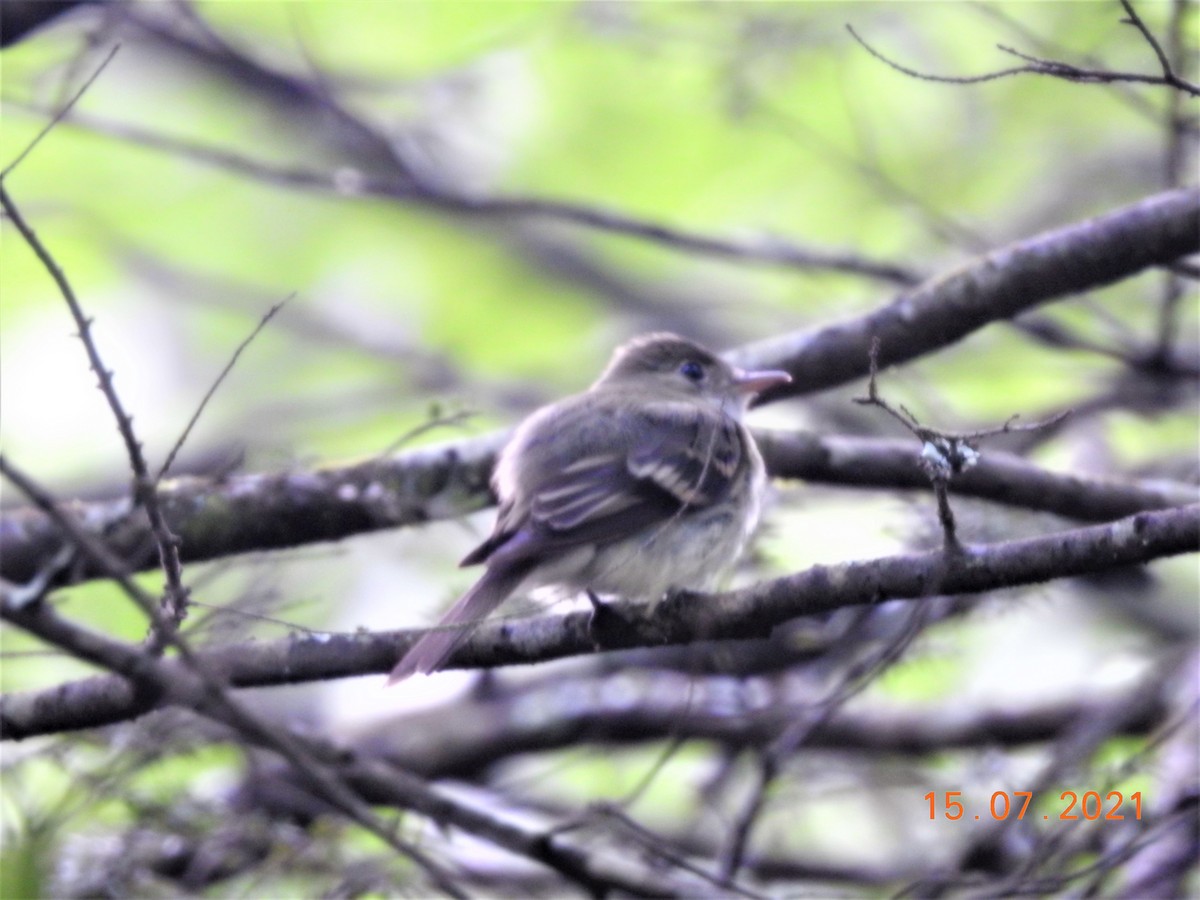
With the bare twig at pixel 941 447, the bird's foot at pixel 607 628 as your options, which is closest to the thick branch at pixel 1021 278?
the bird's foot at pixel 607 628

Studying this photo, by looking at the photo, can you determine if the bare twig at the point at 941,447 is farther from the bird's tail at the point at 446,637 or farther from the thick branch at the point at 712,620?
the bird's tail at the point at 446,637

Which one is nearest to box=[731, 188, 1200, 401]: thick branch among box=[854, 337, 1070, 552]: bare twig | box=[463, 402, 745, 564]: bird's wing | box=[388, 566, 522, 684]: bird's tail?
box=[463, 402, 745, 564]: bird's wing

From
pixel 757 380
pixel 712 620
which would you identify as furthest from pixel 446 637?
pixel 757 380

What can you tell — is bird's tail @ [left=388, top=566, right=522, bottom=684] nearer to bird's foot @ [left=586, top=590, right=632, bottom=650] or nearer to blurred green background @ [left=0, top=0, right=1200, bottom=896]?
bird's foot @ [left=586, top=590, right=632, bottom=650]

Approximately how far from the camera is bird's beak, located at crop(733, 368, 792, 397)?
5.01 metres

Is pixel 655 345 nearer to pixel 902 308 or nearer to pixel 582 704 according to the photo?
pixel 902 308

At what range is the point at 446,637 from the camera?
3455 mm

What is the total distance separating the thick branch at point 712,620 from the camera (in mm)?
3137

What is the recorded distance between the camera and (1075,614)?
799 centimetres

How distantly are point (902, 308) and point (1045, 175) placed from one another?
16.4ft
